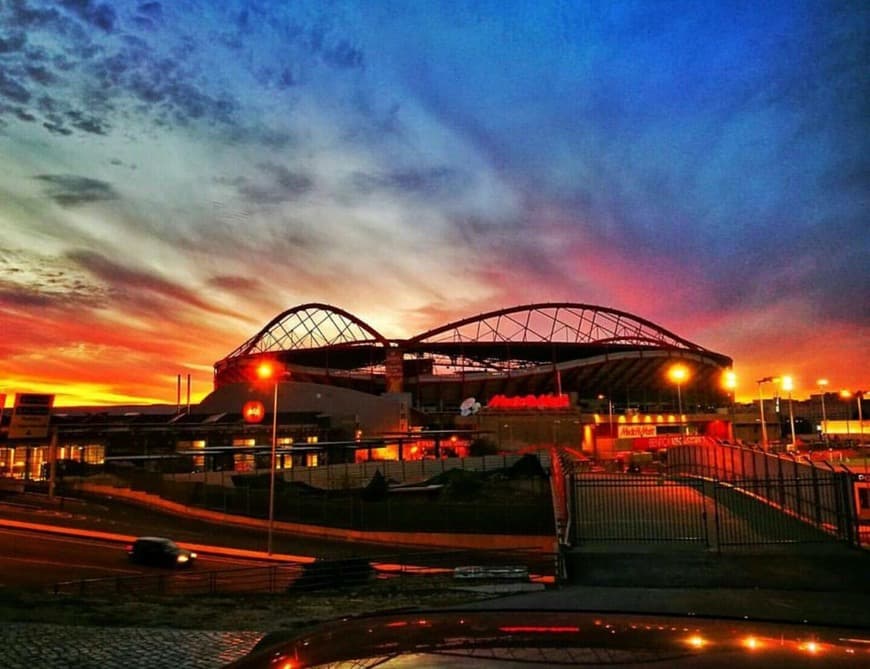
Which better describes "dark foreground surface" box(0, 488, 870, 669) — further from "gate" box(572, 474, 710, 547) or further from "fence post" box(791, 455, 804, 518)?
"fence post" box(791, 455, 804, 518)

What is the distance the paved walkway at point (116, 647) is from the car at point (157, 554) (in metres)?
18.9

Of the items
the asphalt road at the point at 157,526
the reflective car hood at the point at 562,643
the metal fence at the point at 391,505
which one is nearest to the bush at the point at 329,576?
the asphalt road at the point at 157,526

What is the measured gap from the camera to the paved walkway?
8.71m

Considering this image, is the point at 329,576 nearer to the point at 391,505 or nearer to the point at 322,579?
the point at 322,579

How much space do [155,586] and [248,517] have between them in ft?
79.3

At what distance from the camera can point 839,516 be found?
1838cm

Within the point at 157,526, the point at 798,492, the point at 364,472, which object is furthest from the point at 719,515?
the point at 364,472

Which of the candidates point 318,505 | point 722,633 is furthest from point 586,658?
point 318,505

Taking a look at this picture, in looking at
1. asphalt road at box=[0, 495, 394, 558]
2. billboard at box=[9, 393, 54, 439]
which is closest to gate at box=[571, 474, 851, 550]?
asphalt road at box=[0, 495, 394, 558]

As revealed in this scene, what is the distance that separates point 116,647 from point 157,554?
21.3 meters

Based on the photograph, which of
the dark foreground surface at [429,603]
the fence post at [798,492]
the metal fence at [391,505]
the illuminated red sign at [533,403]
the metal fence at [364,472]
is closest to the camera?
the dark foreground surface at [429,603]

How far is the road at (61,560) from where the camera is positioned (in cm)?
2450

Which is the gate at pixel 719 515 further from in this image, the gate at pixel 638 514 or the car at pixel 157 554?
the car at pixel 157 554

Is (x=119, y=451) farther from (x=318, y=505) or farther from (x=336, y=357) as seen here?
(x=336, y=357)
